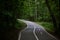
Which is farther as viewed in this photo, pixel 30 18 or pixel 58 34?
pixel 30 18

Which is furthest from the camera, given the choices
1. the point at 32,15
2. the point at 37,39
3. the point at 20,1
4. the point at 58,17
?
the point at 32,15

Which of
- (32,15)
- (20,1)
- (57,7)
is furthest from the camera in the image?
(32,15)

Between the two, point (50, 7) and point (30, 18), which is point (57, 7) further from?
point (30, 18)

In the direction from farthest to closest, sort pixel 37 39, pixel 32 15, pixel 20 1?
pixel 32 15 < pixel 20 1 < pixel 37 39

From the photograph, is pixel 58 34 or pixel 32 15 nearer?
pixel 58 34

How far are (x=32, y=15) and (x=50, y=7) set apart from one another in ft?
141

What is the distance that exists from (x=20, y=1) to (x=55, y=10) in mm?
6892

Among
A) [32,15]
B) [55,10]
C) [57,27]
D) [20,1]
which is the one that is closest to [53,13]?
[55,10]

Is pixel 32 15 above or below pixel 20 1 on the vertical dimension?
below

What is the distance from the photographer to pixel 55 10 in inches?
1013

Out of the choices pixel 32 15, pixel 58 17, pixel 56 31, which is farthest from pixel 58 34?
pixel 32 15

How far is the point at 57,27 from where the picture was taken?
2578 centimetres

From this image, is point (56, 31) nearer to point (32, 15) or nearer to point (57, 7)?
point (57, 7)

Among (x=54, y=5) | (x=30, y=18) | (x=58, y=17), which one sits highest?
(x=54, y=5)
